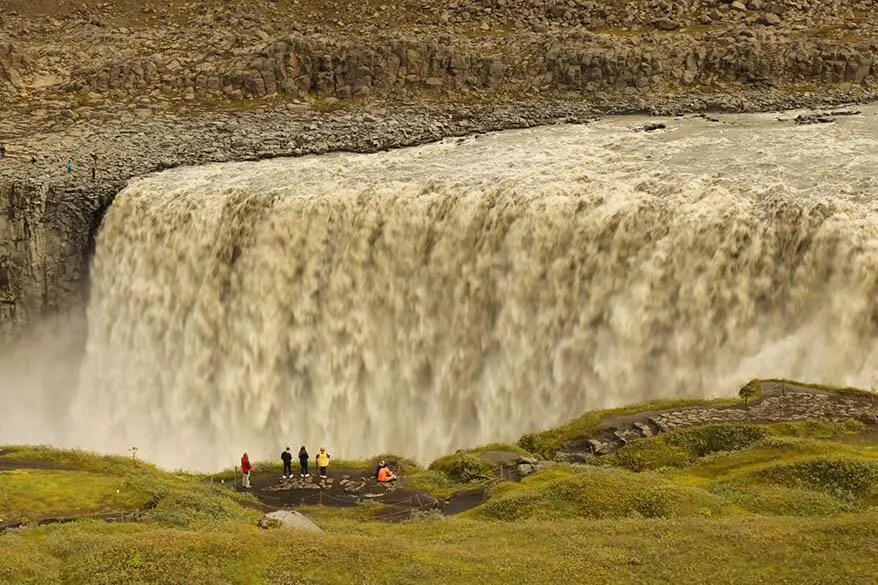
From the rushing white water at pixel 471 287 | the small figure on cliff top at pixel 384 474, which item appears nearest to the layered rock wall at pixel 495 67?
the rushing white water at pixel 471 287

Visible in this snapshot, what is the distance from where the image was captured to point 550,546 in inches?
875

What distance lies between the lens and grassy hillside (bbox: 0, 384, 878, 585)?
20.5 meters

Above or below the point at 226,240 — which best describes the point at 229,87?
above

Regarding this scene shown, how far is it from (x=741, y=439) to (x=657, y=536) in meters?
10.2

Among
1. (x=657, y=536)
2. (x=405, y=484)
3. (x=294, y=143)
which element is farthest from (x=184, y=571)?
(x=294, y=143)

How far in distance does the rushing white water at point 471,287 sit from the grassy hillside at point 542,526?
23.7ft

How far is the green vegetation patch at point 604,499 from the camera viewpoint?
25234 millimetres

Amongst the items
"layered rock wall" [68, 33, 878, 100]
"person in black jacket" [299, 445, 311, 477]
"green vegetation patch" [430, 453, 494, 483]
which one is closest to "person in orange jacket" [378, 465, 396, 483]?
"green vegetation patch" [430, 453, 494, 483]

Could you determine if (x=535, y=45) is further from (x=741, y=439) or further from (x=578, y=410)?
(x=741, y=439)

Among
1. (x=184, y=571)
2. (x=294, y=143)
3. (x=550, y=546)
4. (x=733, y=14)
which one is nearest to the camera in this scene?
(x=184, y=571)

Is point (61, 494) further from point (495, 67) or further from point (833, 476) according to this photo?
Answer: point (495, 67)

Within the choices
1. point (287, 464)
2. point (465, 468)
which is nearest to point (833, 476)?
point (465, 468)

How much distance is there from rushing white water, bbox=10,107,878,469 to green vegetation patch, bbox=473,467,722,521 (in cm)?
1145

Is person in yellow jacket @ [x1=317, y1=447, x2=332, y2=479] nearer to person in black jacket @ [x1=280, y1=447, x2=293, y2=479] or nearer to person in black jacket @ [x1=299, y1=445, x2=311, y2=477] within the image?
person in black jacket @ [x1=299, y1=445, x2=311, y2=477]
